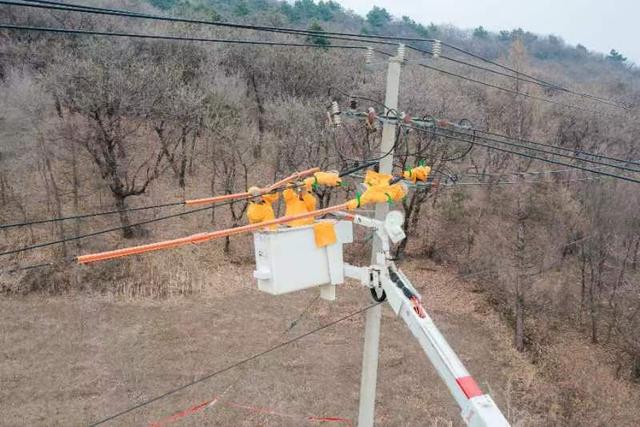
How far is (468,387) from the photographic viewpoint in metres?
4.27

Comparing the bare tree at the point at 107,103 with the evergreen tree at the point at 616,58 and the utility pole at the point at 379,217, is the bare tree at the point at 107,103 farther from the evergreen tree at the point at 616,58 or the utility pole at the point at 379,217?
the evergreen tree at the point at 616,58

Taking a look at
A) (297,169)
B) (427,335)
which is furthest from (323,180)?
(297,169)

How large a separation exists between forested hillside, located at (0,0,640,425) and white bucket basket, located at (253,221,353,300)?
4.22m

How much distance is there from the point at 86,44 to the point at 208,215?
9276 mm

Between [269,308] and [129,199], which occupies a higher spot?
[129,199]

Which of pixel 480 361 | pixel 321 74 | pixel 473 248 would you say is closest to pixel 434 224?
pixel 473 248

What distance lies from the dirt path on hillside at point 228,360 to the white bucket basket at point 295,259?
5.48 meters

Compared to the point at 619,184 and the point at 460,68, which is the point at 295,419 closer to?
the point at 619,184

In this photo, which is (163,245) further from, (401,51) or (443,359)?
(401,51)

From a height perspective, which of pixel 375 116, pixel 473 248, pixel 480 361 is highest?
pixel 375 116

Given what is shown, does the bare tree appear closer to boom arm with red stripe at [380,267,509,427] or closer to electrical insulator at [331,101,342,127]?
electrical insulator at [331,101,342,127]

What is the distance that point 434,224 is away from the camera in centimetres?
2042

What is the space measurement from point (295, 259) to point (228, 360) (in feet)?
24.2

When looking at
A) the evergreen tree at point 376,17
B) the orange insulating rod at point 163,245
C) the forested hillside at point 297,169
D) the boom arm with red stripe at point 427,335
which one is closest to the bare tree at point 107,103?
the forested hillside at point 297,169
